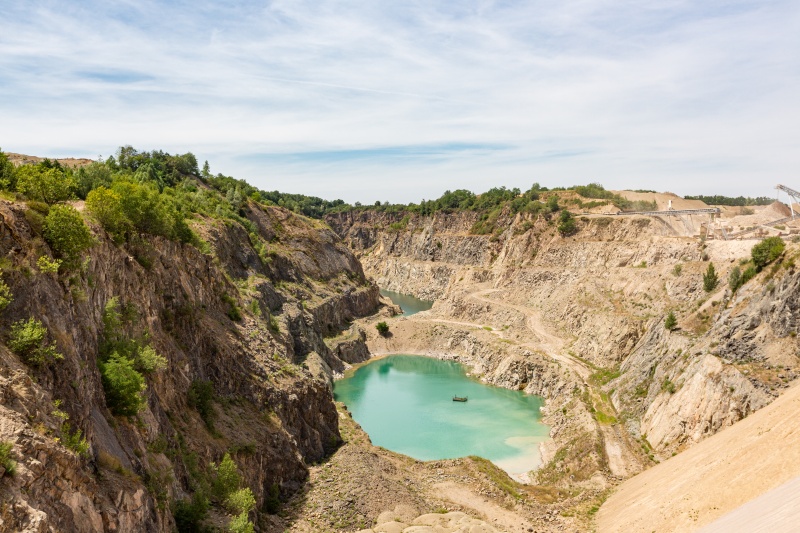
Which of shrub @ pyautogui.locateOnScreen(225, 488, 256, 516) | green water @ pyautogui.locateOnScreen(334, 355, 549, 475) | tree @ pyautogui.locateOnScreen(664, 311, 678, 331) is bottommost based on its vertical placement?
green water @ pyautogui.locateOnScreen(334, 355, 549, 475)

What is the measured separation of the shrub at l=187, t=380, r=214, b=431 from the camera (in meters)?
30.0

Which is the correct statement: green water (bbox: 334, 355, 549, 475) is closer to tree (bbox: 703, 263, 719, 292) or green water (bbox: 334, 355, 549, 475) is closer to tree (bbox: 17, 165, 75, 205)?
tree (bbox: 703, 263, 719, 292)

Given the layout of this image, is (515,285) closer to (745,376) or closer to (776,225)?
(776,225)

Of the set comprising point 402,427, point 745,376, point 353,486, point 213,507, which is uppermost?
point 745,376

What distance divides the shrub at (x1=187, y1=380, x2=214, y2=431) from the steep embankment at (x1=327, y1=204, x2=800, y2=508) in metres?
26.8

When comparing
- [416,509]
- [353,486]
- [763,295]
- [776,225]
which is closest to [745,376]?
[763,295]

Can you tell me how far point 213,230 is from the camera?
197 feet

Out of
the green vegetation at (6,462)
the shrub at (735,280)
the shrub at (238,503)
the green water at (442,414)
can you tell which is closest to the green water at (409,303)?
the green water at (442,414)

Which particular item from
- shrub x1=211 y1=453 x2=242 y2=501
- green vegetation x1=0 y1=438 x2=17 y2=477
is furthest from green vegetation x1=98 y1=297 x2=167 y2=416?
green vegetation x1=0 y1=438 x2=17 y2=477

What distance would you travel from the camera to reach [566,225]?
315 feet

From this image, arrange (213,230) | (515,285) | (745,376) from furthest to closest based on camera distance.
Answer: (515,285) → (213,230) → (745,376)

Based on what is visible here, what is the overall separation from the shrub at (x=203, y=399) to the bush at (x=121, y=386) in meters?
8.97

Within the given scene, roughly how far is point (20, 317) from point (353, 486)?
22.5m

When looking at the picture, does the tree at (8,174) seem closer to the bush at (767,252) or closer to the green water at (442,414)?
the green water at (442,414)
